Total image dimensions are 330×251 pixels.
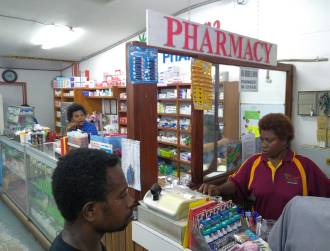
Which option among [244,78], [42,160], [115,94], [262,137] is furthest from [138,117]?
[115,94]

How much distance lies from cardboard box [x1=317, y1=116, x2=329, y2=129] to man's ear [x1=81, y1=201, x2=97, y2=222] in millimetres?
3389

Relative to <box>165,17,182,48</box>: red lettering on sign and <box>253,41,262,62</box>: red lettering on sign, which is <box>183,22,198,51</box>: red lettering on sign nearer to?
<box>165,17,182,48</box>: red lettering on sign

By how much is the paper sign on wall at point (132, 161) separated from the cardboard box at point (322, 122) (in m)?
2.68

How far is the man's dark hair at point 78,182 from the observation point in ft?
2.93

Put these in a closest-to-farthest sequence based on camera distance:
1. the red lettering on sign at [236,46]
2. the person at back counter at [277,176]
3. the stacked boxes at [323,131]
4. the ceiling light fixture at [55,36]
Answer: the person at back counter at [277,176]
the red lettering on sign at [236,46]
the stacked boxes at [323,131]
the ceiling light fixture at [55,36]

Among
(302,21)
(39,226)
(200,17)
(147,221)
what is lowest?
(39,226)

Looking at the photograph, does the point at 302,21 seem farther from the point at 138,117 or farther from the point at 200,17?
the point at 138,117

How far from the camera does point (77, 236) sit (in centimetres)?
93

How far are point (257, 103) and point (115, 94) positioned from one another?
11.8ft

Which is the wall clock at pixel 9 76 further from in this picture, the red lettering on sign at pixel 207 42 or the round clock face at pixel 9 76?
the red lettering on sign at pixel 207 42

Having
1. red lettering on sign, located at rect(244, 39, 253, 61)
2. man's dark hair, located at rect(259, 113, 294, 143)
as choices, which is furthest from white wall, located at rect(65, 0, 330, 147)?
man's dark hair, located at rect(259, 113, 294, 143)

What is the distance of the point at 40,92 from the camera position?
9984 millimetres

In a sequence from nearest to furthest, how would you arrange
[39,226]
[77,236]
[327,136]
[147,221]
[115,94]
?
[77,236] → [147,221] → [327,136] → [39,226] → [115,94]

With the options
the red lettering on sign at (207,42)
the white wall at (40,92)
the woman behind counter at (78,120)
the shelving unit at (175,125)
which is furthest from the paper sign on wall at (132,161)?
the white wall at (40,92)
